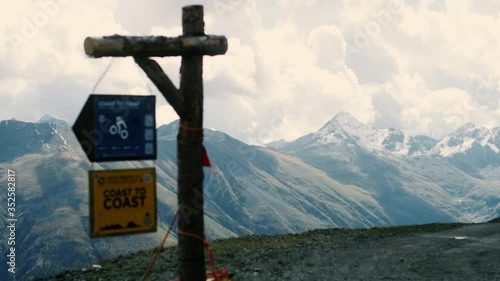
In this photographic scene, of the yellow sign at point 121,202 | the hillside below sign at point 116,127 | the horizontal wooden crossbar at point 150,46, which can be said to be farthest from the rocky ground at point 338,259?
the horizontal wooden crossbar at point 150,46

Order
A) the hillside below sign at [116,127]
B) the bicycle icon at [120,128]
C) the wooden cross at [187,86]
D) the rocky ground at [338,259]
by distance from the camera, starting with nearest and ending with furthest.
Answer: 1. the hillside below sign at [116,127]
2. the bicycle icon at [120,128]
3. the wooden cross at [187,86]
4. the rocky ground at [338,259]

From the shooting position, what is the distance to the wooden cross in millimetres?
10914

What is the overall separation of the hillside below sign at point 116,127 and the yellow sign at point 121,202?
1.25 ft

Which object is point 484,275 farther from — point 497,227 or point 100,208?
point 497,227

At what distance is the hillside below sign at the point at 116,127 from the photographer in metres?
10.6

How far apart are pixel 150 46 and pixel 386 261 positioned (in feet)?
45.5

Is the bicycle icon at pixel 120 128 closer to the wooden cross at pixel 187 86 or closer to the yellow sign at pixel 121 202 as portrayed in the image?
the yellow sign at pixel 121 202

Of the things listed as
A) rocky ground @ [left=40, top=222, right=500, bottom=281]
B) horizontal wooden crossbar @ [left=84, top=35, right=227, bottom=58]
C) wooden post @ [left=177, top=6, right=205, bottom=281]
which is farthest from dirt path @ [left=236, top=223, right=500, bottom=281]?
horizontal wooden crossbar @ [left=84, top=35, right=227, bottom=58]

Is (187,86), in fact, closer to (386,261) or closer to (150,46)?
(150,46)

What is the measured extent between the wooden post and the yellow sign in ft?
2.14

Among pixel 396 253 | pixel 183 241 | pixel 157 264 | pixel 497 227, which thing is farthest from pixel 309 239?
pixel 183 241

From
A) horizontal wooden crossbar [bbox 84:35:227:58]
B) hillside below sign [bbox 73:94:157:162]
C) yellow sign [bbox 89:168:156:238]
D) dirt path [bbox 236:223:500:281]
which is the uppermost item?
horizontal wooden crossbar [bbox 84:35:227:58]

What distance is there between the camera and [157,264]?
65.4 feet

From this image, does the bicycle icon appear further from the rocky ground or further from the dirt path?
the dirt path
